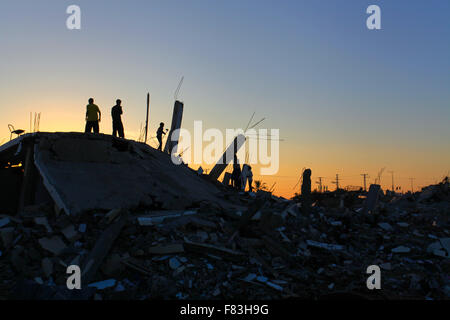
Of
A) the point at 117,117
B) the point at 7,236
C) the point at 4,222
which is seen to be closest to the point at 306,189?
the point at 117,117

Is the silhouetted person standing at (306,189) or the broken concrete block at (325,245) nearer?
the broken concrete block at (325,245)

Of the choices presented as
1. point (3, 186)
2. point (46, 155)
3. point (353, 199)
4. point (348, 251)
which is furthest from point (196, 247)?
point (353, 199)

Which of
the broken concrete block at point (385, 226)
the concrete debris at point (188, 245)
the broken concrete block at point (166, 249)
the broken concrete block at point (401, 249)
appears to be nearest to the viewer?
the concrete debris at point (188, 245)

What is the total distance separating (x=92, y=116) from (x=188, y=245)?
6.67m

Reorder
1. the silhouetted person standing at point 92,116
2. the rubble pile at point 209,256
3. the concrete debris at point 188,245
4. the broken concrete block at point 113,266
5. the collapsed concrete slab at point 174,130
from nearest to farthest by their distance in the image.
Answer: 1. the rubble pile at point 209,256
2. the concrete debris at point 188,245
3. the broken concrete block at point 113,266
4. the silhouetted person standing at point 92,116
5. the collapsed concrete slab at point 174,130

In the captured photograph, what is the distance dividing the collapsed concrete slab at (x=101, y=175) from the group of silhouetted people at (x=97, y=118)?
105 centimetres

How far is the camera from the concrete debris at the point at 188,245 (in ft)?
20.1

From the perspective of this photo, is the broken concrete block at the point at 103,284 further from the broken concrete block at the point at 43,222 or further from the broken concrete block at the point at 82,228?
the broken concrete block at the point at 43,222

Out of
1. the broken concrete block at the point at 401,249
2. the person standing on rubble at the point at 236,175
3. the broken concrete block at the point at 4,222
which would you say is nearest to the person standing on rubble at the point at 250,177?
the person standing on rubble at the point at 236,175

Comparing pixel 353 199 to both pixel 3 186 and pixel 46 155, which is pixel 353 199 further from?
pixel 3 186

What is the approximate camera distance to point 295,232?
8680mm

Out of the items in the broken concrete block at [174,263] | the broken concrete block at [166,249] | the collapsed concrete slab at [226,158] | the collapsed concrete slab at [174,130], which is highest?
the collapsed concrete slab at [174,130]

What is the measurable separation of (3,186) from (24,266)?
6.21 metres
